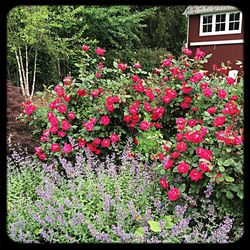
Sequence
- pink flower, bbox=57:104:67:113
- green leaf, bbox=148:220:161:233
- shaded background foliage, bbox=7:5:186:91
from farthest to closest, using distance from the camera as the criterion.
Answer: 1. shaded background foliage, bbox=7:5:186:91
2. pink flower, bbox=57:104:67:113
3. green leaf, bbox=148:220:161:233

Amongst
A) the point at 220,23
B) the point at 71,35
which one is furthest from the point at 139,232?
the point at 220,23

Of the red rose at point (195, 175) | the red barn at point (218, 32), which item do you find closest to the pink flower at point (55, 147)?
the red rose at point (195, 175)

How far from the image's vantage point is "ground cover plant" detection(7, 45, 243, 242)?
2.22 meters

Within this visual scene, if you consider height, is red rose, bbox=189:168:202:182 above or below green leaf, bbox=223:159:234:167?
below

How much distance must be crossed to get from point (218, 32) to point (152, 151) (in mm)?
11288

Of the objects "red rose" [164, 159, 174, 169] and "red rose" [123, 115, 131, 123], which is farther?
"red rose" [123, 115, 131, 123]

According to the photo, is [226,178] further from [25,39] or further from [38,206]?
[25,39]

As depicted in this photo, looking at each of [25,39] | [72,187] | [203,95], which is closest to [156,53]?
[25,39]

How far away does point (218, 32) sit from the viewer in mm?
13609

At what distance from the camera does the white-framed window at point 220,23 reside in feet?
43.2

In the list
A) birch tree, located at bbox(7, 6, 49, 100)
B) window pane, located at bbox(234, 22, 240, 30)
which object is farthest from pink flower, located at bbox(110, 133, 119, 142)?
window pane, located at bbox(234, 22, 240, 30)

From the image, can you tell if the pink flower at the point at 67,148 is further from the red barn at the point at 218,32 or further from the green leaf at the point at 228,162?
the red barn at the point at 218,32

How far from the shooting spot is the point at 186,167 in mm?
2279

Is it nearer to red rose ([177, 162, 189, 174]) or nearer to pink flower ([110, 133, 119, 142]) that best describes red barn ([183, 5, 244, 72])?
pink flower ([110, 133, 119, 142])
